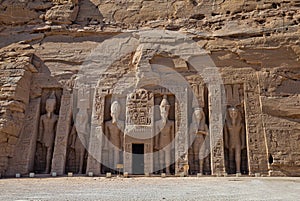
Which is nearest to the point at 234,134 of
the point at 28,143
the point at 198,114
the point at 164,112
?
the point at 198,114

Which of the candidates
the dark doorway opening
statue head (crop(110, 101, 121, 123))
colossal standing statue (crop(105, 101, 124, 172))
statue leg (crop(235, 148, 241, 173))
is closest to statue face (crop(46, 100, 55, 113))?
colossal standing statue (crop(105, 101, 124, 172))

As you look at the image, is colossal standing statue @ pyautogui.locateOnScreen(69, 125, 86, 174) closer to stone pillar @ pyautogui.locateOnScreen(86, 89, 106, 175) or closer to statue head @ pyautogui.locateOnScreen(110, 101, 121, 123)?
stone pillar @ pyautogui.locateOnScreen(86, 89, 106, 175)

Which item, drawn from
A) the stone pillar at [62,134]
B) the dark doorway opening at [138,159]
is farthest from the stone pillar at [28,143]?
the dark doorway opening at [138,159]

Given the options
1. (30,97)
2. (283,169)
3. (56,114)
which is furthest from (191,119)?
(30,97)

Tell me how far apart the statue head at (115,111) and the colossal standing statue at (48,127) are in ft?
8.05

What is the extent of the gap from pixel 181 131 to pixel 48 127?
18.1 feet

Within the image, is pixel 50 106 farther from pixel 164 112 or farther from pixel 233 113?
pixel 233 113

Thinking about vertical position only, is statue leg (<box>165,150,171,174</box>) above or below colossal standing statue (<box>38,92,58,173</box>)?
below

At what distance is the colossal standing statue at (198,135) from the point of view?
1383 centimetres

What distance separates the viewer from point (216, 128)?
14.0 metres

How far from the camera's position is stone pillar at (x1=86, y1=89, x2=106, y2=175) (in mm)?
13578

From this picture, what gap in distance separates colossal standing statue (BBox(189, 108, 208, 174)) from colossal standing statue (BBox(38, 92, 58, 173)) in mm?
5717

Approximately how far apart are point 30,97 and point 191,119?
692 centimetres

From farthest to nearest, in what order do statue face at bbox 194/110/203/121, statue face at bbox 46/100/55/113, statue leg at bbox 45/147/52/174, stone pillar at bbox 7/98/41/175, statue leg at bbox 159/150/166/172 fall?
statue face at bbox 46/100/55/113
statue face at bbox 194/110/203/121
statue leg at bbox 45/147/52/174
statue leg at bbox 159/150/166/172
stone pillar at bbox 7/98/41/175
